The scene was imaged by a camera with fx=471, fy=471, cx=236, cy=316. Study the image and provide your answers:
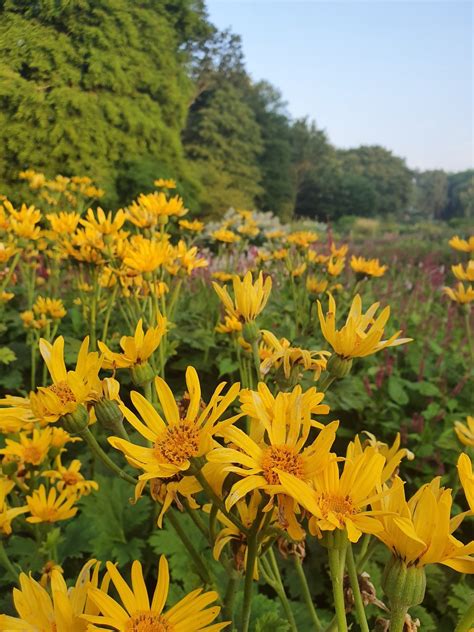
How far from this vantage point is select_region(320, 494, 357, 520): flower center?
1.63 feet

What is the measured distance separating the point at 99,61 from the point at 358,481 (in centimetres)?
180

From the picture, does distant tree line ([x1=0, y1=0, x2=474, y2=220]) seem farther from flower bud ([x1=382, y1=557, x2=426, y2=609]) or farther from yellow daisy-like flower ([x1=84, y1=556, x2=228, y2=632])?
flower bud ([x1=382, y1=557, x2=426, y2=609])

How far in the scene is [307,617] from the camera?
1119 mm

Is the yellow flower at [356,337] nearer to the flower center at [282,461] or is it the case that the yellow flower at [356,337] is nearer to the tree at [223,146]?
the flower center at [282,461]

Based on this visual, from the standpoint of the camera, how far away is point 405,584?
0.50 m

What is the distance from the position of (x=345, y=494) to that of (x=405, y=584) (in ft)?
0.36

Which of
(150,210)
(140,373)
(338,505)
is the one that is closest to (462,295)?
(150,210)

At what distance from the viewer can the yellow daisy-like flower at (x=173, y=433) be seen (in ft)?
1.78

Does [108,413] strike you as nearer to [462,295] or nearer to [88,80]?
[88,80]

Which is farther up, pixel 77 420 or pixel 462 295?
pixel 462 295

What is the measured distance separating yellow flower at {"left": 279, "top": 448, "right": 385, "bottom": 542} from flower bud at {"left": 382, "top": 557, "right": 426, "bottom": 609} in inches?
2.3

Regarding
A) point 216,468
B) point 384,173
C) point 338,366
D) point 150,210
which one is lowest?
point 216,468

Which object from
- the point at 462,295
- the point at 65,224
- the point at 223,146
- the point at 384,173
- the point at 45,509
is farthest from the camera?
the point at 384,173

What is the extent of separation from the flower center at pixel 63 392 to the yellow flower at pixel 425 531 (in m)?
0.44
